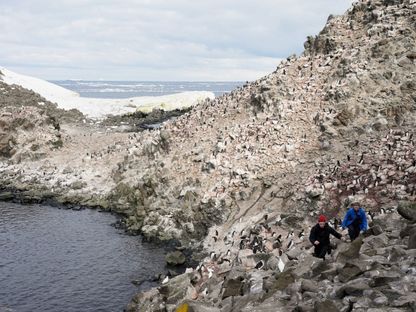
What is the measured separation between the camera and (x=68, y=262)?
32844 millimetres

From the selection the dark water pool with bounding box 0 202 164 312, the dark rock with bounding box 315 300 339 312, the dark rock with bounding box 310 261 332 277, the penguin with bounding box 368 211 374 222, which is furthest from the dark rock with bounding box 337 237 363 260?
the dark water pool with bounding box 0 202 164 312

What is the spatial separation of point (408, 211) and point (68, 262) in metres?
22.9

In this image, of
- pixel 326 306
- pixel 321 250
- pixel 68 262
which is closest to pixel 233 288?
pixel 321 250

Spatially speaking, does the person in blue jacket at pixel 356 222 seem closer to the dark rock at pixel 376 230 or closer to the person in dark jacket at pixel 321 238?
the dark rock at pixel 376 230

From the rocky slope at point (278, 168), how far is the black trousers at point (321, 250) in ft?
3.85

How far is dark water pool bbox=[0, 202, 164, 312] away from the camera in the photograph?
27.2 meters

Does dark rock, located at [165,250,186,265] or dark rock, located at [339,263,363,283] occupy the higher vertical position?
dark rock, located at [339,263,363,283]

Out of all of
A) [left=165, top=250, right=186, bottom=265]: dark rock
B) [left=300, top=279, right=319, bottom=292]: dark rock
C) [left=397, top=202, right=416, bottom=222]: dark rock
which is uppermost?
[left=397, top=202, right=416, bottom=222]: dark rock

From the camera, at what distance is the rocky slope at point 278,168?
76.9 feet

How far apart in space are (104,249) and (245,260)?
14.7 meters

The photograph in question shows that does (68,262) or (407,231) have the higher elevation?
(407,231)

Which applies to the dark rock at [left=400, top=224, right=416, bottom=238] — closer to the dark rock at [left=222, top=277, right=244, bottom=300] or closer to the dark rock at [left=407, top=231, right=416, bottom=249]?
Answer: the dark rock at [left=407, top=231, right=416, bottom=249]

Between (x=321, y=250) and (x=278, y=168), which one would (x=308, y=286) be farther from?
(x=278, y=168)

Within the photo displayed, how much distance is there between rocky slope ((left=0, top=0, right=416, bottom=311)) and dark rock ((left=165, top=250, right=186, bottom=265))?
124 cm
